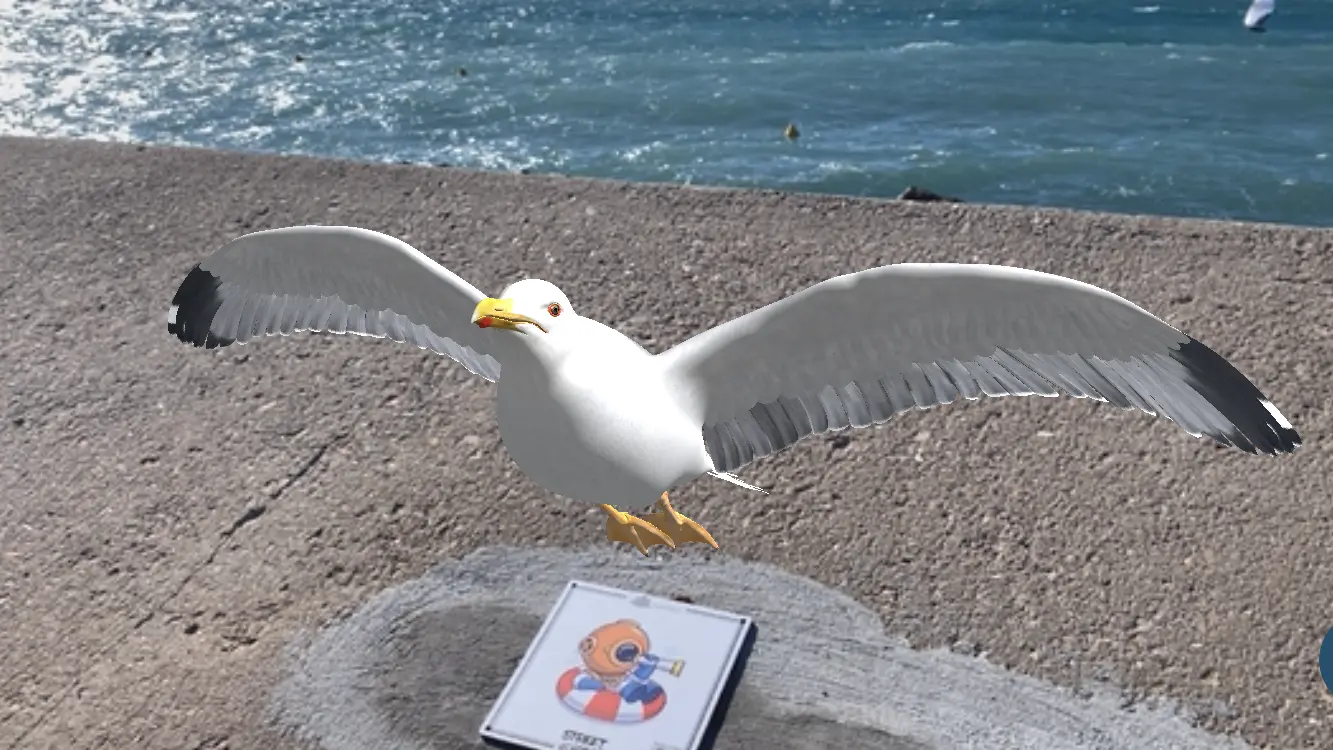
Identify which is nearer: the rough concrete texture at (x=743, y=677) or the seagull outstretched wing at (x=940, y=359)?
the seagull outstretched wing at (x=940, y=359)

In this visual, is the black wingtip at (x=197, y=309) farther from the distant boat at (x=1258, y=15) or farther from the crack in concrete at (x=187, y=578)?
the distant boat at (x=1258, y=15)

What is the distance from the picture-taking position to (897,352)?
4.18 m

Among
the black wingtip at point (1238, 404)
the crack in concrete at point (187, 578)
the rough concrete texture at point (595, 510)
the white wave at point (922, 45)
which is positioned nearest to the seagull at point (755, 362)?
the black wingtip at point (1238, 404)

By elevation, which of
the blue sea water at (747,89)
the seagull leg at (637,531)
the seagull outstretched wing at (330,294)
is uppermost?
the seagull outstretched wing at (330,294)

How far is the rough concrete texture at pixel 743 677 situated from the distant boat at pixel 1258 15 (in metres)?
27.2

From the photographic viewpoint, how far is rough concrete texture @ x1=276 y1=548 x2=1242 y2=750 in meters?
8.20

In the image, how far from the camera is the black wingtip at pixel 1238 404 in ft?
12.4

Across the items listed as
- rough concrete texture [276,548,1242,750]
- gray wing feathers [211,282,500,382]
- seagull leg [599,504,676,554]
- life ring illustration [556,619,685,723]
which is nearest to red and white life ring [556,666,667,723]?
life ring illustration [556,619,685,723]

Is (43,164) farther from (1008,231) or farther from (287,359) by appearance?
(1008,231)

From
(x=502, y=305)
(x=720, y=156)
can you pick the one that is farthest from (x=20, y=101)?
(x=502, y=305)

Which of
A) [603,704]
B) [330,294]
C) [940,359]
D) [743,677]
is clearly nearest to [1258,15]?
[743,677]

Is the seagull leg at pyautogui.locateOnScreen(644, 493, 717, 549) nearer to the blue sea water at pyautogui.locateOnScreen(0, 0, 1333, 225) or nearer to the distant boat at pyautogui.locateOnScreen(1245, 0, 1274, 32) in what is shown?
the blue sea water at pyautogui.locateOnScreen(0, 0, 1333, 225)

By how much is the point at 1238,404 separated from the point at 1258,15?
101 feet

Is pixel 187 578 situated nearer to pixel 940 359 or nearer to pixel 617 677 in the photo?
pixel 617 677
